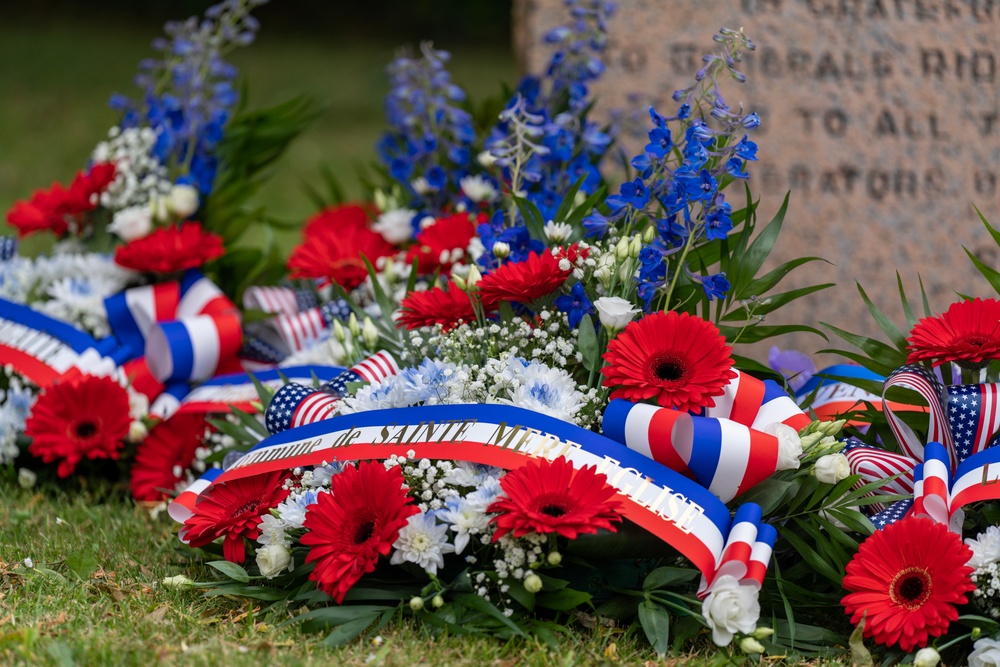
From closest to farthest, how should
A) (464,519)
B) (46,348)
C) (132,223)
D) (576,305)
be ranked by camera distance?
(464,519) → (576,305) → (46,348) → (132,223)

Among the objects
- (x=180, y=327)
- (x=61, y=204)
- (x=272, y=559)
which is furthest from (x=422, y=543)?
(x=61, y=204)

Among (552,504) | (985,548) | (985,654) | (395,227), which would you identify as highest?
(395,227)

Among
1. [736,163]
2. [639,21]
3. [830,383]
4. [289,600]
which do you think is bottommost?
[289,600]

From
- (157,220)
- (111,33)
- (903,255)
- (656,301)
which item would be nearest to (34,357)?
(157,220)

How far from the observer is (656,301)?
2.13 meters

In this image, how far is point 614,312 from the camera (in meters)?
1.91

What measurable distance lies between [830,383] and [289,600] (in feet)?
4.43

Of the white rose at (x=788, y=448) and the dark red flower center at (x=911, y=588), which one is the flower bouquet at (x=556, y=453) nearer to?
the white rose at (x=788, y=448)

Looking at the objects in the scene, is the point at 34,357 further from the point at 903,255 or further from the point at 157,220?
the point at 903,255

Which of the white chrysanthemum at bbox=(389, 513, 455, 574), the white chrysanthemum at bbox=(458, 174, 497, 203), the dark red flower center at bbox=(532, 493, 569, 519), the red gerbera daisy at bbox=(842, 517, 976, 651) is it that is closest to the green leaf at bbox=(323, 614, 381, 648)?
the white chrysanthemum at bbox=(389, 513, 455, 574)

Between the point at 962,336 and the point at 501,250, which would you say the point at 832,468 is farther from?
the point at 501,250

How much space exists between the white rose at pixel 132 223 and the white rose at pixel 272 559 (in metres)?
1.48

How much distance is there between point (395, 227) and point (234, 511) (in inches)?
55.2

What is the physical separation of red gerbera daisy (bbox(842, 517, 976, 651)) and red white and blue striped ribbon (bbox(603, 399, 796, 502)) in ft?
0.73
